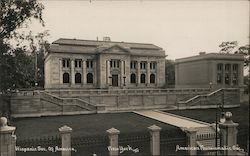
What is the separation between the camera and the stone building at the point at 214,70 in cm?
3822

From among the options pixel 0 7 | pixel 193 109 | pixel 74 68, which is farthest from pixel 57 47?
pixel 193 109

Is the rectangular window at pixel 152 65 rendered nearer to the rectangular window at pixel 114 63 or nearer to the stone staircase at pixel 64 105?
the rectangular window at pixel 114 63

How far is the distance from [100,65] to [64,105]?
16.0 metres

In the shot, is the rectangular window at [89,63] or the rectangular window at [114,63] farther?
the rectangular window at [114,63]

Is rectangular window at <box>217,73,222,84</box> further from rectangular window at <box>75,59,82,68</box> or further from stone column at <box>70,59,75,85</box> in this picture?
stone column at <box>70,59,75,85</box>

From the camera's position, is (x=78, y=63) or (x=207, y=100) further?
(x=78, y=63)

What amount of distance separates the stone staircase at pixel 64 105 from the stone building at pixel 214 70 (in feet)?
71.2

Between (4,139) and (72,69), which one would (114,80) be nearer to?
(72,69)

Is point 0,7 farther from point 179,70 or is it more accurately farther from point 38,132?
point 179,70

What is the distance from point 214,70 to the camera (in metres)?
38.2

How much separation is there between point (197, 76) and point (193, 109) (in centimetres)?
1257

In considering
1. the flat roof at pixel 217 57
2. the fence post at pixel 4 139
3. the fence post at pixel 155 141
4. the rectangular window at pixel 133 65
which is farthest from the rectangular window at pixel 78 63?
the fence post at pixel 4 139

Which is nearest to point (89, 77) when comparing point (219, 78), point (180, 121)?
point (219, 78)

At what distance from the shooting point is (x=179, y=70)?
45.7 meters
